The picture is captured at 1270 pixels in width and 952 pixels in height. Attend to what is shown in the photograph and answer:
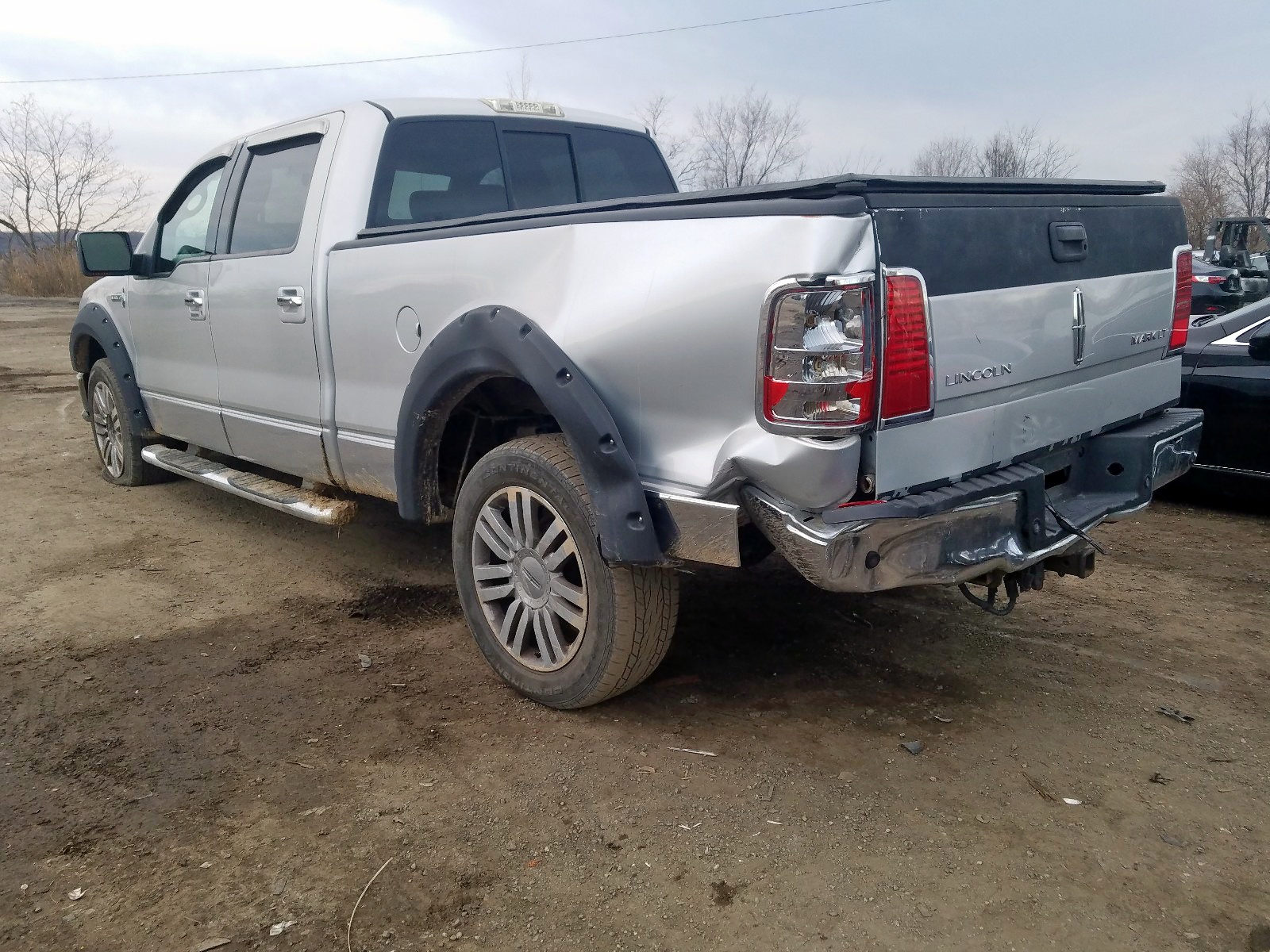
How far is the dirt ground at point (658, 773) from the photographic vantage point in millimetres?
2326

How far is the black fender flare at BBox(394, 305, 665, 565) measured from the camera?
9.14ft

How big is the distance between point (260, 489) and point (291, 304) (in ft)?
3.18

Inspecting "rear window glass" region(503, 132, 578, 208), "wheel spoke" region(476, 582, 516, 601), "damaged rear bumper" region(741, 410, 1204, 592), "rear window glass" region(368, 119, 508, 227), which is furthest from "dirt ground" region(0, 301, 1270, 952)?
"rear window glass" region(503, 132, 578, 208)

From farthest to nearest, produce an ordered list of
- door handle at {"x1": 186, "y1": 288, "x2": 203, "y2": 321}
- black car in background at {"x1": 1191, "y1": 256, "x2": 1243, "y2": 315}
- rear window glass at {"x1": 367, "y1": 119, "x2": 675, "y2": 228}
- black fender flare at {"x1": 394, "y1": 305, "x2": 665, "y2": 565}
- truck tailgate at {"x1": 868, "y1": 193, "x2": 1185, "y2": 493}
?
black car in background at {"x1": 1191, "y1": 256, "x2": 1243, "y2": 315}
door handle at {"x1": 186, "y1": 288, "x2": 203, "y2": 321}
rear window glass at {"x1": 367, "y1": 119, "x2": 675, "y2": 228}
black fender flare at {"x1": 394, "y1": 305, "x2": 665, "y2": 565}
truck tailgate at {"x1": 868, "y1": 193, "x2": 1185, "y2": 493}

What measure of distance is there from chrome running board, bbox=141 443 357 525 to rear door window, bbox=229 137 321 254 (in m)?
1.06

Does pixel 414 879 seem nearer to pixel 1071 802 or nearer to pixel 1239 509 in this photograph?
pixel 1071 802

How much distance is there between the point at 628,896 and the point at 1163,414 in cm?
260

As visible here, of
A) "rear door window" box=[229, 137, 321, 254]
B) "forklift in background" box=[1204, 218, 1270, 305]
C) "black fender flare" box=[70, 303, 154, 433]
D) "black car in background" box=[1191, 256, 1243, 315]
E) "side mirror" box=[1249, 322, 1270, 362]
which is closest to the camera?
"rear door window" box=[229, 137, 321, 254]

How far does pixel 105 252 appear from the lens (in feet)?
17.1

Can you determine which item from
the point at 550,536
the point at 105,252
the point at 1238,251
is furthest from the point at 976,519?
the point at 1238,251

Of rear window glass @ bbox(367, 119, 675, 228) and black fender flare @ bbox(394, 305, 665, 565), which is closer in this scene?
black fender flare @ bbox(394, 305, 665, 565)

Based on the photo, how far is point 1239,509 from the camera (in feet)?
18.6

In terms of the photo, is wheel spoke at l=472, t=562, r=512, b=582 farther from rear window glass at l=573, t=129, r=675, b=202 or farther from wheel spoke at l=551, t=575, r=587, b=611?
rear window glass at l=573, t=129, r=675, b=202

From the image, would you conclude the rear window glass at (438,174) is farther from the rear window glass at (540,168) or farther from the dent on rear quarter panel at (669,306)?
the dent on rear quarter panel at (669,306)
